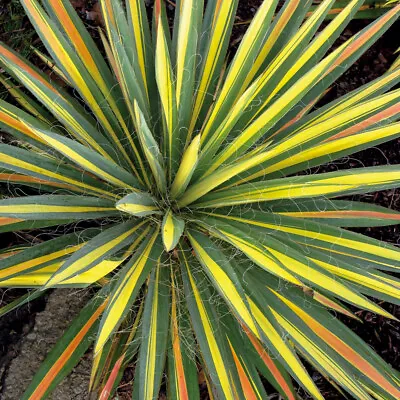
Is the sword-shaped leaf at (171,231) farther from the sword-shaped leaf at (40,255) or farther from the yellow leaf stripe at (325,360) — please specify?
the yellow leaf stripe at (325,360)

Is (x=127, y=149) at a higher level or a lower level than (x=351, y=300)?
higher

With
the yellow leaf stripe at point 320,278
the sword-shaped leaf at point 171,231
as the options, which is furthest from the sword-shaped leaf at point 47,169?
the yellow leaf stripe at point 320,278

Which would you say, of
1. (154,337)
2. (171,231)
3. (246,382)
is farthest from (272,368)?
(171,231)

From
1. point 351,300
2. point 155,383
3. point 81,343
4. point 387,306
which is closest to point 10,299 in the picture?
point 81,343

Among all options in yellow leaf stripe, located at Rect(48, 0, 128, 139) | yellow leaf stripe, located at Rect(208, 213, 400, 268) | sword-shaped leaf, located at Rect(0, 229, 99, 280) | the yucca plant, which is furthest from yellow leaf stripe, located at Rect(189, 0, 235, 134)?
sword-shaped leaf, located at Rect(0, 229, 99, 280)

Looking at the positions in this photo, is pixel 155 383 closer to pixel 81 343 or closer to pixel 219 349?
pixel 219 349

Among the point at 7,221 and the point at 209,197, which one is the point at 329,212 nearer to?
the point at 209,197
